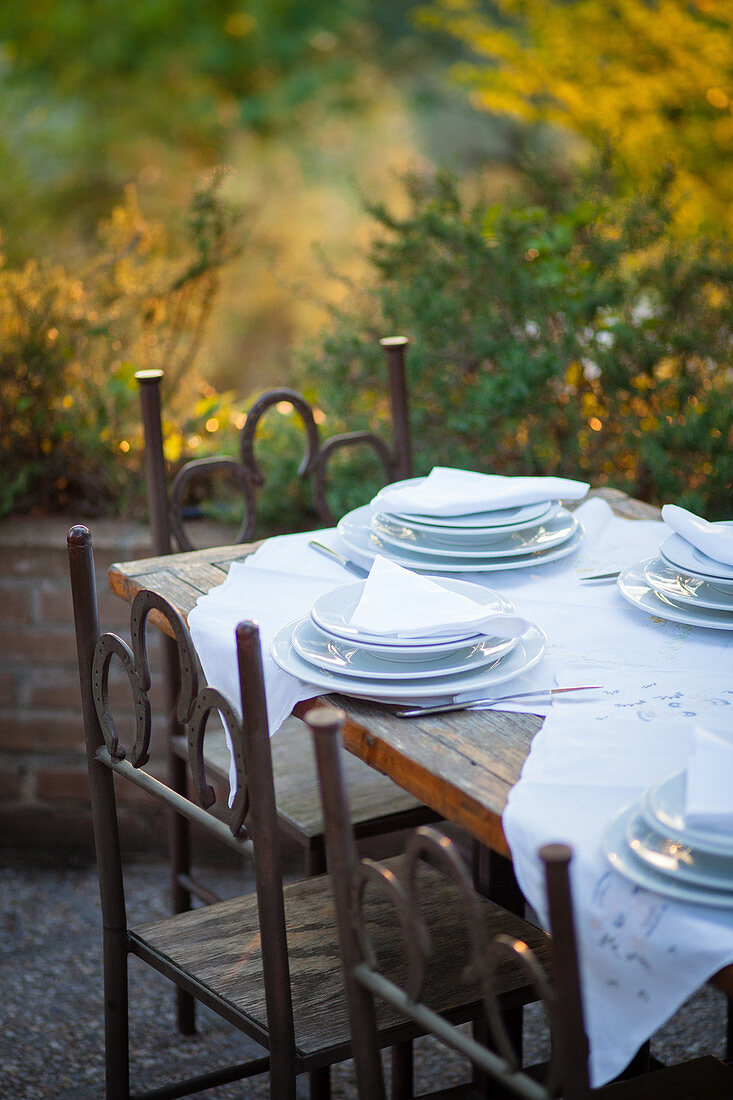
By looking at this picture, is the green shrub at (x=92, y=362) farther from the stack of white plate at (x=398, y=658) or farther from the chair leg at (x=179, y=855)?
the stack of white plate at (x=398, y=658)

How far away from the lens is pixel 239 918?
1412 millimetres

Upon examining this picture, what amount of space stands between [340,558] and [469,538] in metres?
0.17

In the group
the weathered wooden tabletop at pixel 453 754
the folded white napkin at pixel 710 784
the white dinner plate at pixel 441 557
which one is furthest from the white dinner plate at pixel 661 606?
the folded white napkin at pixel 710 784

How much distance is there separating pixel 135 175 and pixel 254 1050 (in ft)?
24.1

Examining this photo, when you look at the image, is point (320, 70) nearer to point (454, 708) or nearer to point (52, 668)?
point (52, 668)

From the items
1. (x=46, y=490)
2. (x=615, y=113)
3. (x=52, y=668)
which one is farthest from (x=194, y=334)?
(x=615, y=113)

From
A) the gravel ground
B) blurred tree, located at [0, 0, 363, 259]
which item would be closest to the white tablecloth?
the gravel ground

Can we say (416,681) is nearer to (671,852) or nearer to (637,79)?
(671,852)

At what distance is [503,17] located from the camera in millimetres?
7746

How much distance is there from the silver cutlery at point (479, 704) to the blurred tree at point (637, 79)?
349cm

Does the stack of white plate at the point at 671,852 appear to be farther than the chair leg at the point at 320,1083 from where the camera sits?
No

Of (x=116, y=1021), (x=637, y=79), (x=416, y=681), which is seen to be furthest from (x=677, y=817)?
(x=637, y=79)

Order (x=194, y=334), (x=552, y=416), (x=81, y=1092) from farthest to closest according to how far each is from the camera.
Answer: (x=194, y=334) < (x=552, y=416) < (x=81, y=1092)

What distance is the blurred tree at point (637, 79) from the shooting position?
4273 mm
